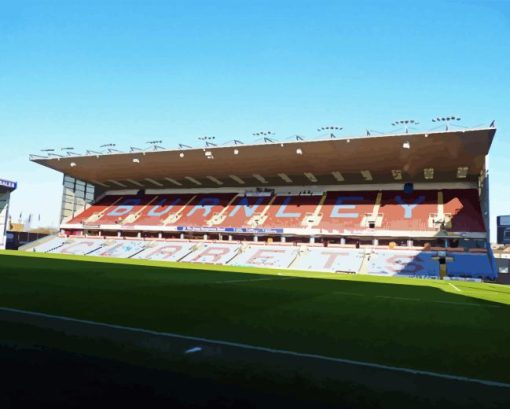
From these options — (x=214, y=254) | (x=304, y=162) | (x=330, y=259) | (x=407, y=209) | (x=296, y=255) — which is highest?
(x=304, y=162)

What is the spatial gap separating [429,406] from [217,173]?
44167 mm

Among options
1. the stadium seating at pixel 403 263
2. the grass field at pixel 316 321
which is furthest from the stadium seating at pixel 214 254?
the grass field at pixel 316 321

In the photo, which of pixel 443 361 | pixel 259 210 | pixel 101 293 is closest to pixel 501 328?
pixel 443 361

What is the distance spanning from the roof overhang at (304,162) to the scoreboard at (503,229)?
6.65 meters

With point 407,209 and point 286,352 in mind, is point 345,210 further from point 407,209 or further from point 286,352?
point 286,352

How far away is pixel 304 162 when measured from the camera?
4050 cm

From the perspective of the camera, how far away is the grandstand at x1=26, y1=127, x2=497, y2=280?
35156 mm

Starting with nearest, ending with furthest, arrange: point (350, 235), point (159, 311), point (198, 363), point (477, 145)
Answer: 1. point (198, 363)
2. point (159, 311)
3. point (477, 145)
4. point (350, 235)

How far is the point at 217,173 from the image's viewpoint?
4688cm

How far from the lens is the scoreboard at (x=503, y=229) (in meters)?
42.5

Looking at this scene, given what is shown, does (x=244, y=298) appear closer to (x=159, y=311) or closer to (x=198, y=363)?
(x=159, y=311)

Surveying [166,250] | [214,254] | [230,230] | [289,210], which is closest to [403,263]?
[289,210]

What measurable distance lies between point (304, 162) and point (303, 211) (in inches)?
248

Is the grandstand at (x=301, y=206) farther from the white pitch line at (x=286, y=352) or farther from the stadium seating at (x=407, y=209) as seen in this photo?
the white pitch line at (x=286, y=352)
